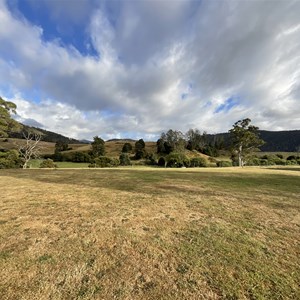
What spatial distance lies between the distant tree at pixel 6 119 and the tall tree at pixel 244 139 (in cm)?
4264

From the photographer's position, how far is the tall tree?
145ft

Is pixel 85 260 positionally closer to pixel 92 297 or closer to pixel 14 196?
pixel 92 297

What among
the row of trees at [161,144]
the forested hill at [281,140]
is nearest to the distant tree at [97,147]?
the row of trees at [161,144]

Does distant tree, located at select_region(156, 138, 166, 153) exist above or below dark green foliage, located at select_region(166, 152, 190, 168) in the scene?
above

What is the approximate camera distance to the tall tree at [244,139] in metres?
44.2

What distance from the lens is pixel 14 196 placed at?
25.3ft

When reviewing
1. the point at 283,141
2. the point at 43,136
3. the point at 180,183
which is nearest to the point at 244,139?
the point at 180,183

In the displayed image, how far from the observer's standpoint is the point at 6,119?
85.6 ft

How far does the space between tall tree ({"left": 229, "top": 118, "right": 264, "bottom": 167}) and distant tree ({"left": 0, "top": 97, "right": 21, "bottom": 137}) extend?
42.6 meters

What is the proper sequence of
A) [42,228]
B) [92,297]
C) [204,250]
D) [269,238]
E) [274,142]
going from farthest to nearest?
[274,142] < [42,228] < [269,238] < [204,250] < [92,297]

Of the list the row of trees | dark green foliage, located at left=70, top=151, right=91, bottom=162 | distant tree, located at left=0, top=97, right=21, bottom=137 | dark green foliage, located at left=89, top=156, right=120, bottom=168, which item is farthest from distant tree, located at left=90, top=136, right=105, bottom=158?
distant tree, located at left=0, top=97, right=21, bottom=137

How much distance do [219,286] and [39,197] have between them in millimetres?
7209

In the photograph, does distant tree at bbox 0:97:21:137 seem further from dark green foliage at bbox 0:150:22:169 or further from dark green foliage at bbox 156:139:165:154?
dark green foliage at bbox 156:139:165:154

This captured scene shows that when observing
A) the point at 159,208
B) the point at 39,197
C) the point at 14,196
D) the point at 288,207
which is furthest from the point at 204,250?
the point at 14,196
